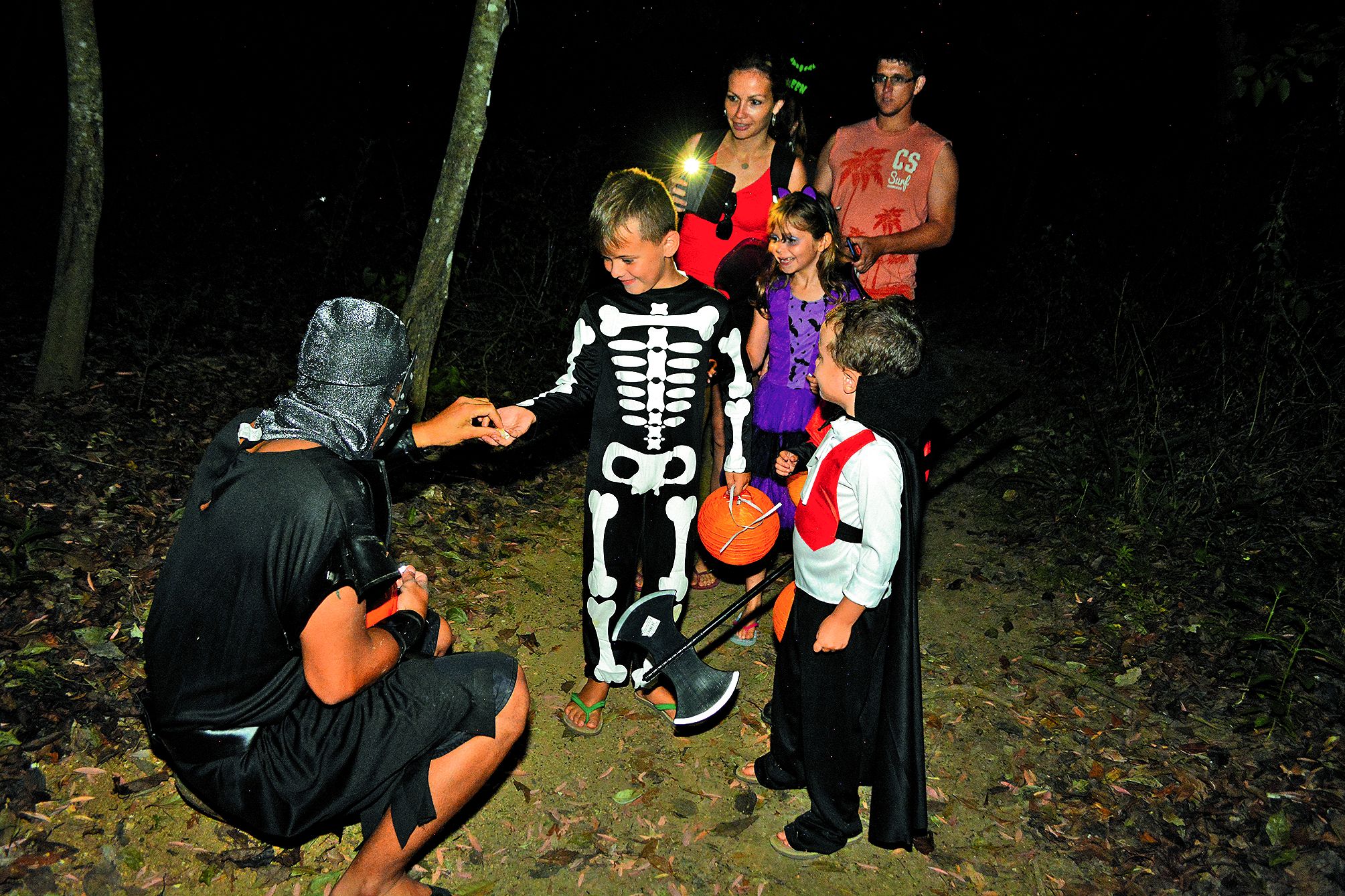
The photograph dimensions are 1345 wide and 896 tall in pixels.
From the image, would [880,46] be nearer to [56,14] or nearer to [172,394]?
[56,14]

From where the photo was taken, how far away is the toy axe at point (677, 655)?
11.4ft

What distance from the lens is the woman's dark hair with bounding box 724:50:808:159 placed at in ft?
14.8

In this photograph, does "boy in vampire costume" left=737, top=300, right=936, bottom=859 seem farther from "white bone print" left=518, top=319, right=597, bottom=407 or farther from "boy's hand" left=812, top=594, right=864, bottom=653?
"white bone print" left=518, top=319, right=597, bottom=407

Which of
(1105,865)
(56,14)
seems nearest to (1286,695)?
(1105,865)

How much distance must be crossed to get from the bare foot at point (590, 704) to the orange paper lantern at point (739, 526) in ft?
2.93

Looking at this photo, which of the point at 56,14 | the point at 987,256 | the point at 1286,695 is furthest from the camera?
the point at 987,256

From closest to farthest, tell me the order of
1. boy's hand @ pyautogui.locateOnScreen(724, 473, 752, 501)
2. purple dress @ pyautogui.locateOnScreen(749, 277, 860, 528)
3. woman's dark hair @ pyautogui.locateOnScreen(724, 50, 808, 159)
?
1. boy's hand @ pyautogui.locateOnScreen(724, 473, 752, 501)
2. purple dress @ pyautogui.locateOnScreen(749, 277, 860, 528)
3. woman's dark hair @ pyautogui.locateOnScreen(724, 50, 808, 159)

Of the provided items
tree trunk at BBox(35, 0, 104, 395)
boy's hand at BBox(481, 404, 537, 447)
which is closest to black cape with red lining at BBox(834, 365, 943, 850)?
boy's hand at BBox(481, 404, 537, 447)

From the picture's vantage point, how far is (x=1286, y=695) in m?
4.46

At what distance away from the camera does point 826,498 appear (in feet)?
10.5

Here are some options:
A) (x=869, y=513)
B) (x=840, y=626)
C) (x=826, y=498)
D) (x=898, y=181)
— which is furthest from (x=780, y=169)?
(x=840, y=626)

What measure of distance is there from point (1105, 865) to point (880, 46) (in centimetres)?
1592

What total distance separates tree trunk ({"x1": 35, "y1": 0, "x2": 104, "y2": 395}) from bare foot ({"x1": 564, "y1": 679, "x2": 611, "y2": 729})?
4.19 m

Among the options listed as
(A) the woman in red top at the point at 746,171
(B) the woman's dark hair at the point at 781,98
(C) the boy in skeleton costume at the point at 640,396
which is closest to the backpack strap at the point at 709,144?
(A) the woman in red top at the point at 746,171
